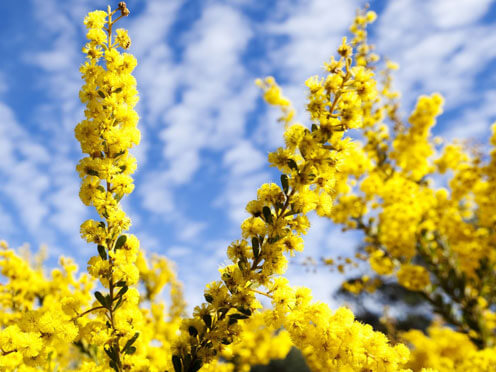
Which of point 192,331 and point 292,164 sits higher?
point 292,164

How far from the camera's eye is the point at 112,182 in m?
1.97

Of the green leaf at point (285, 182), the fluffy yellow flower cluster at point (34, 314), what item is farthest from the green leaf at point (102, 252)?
the green leaf at point (285, 182)

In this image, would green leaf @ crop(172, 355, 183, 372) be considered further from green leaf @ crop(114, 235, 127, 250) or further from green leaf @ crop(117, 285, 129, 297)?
green leaf @ crop(114, 235, 127, 250)

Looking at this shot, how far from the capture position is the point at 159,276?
536 cm

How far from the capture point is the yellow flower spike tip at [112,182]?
189 centimetres

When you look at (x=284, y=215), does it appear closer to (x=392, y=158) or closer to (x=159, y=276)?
(x=159, y=276)

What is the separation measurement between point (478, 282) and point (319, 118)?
5.34 meters

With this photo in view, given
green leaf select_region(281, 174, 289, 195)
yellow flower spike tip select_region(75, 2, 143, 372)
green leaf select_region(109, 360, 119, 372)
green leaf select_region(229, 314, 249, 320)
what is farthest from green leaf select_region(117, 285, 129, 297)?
green leaf select_region(281, 174, 289, 195)

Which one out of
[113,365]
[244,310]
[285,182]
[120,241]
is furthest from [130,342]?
[285,182]

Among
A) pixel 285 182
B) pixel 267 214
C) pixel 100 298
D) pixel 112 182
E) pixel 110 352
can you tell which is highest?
pixel 112 182

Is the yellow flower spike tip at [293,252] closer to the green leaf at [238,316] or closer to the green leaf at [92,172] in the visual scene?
the green leaf at [238,316]

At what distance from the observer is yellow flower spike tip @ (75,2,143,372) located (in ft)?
Result: 6.20

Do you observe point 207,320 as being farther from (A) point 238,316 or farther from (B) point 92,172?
(B) point 92,172

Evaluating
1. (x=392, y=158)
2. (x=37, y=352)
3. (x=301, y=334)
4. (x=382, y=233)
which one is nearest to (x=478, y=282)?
(x=382, y=233)
